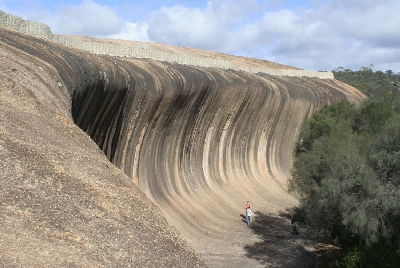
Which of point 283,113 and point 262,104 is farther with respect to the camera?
point 283,113

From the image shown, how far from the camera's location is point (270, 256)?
64.1ft

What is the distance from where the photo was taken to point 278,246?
20828 millimetres

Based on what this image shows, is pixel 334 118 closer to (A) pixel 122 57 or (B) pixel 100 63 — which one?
(A) pixel 122 57

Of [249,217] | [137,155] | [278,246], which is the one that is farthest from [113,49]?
[278,246]

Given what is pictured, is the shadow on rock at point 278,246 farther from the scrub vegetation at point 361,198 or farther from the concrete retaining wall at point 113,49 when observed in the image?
the concrete retaining wall at point 113,49

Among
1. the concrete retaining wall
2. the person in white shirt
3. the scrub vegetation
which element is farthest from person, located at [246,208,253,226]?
the concrete retaining wall

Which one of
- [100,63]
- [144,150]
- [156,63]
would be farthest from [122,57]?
[100,63]

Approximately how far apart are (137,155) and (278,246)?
288 inches

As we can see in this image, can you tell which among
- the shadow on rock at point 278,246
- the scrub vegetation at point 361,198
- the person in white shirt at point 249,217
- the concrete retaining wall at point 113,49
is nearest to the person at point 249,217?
the person in white shirt at point 249,217

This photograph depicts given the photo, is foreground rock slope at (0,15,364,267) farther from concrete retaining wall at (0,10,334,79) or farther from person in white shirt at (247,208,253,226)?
concrete retaining wall at (0,10,334,79)

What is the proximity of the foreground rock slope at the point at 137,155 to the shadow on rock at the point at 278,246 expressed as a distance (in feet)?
0.89

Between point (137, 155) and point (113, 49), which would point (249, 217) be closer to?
point (137, 155)

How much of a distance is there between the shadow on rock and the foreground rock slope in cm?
27

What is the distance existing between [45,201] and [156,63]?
1970 cm
